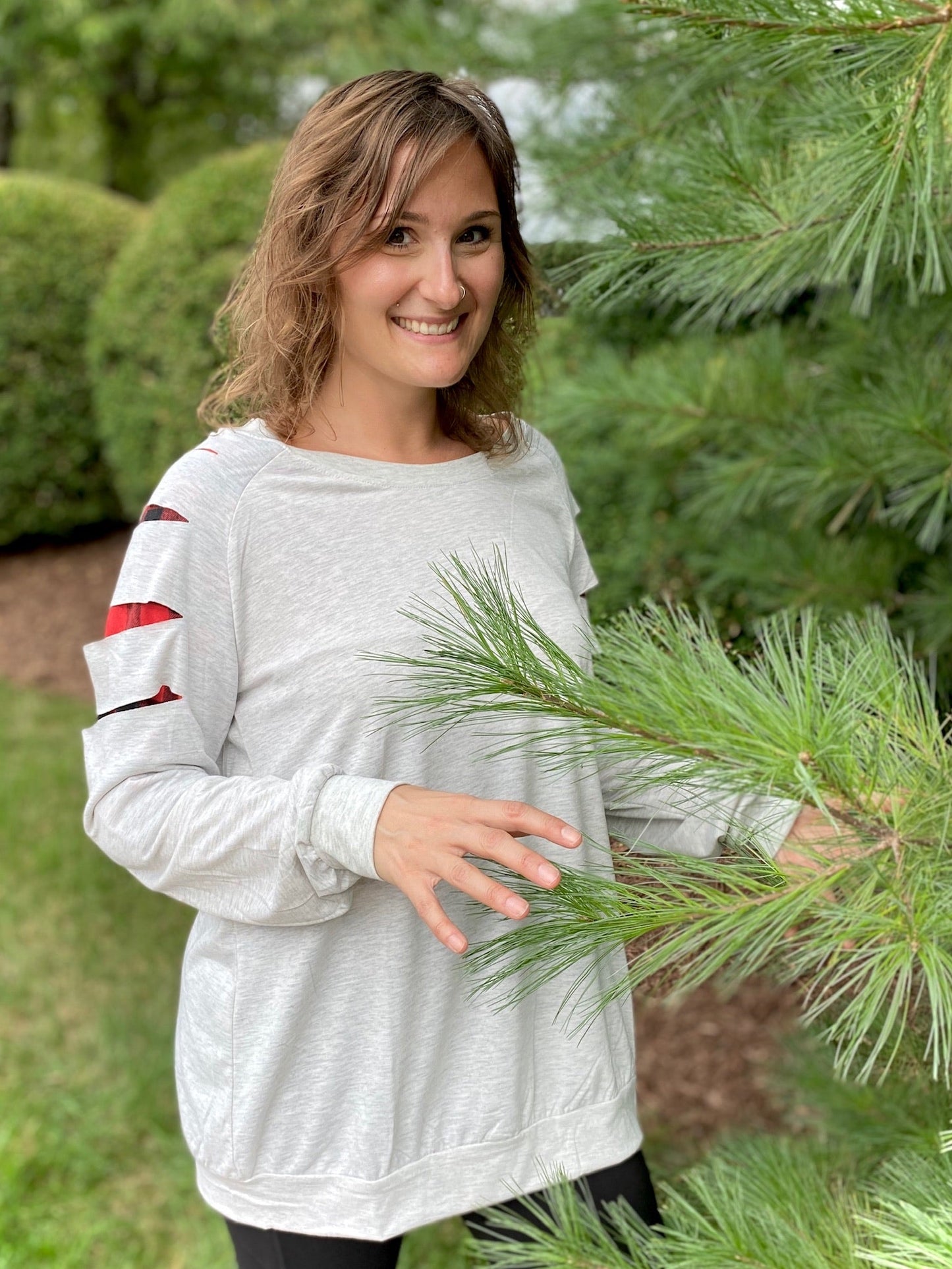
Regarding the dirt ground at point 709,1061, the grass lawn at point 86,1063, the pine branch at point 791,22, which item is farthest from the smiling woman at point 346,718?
the grass lawn at point 86,1063

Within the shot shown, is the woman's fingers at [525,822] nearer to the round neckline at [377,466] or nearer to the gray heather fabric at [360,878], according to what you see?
the gray heather fabric at [360,878]

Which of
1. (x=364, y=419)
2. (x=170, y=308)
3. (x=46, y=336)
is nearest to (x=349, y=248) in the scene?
(x=364, y=419)

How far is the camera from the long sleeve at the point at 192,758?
940mm

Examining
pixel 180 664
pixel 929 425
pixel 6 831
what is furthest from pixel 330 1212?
pixel 6 831

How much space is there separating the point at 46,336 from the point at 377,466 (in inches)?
184

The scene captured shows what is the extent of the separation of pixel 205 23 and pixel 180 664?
299 inches

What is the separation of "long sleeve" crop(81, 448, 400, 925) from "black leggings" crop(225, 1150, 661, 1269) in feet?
1.12

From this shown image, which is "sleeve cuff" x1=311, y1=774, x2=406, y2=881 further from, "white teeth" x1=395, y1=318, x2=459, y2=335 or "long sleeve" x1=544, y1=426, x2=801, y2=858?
"white teeth" x1=395, y1=318, x2=459, y2=335

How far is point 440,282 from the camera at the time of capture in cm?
108

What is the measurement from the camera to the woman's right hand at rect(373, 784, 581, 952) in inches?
28.9

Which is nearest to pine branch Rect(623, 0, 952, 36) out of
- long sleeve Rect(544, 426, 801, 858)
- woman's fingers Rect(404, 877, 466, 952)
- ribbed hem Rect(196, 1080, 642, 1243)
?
long sleeve Rect(544, 426, 801, 858)

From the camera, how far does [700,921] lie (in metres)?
0.72

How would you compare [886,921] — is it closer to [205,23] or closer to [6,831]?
[6,831]

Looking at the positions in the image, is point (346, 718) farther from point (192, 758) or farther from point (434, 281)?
point (434, 281)
